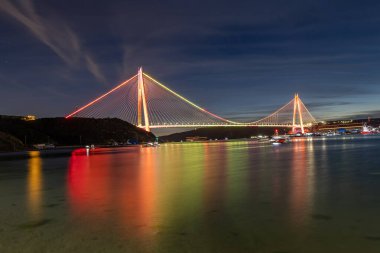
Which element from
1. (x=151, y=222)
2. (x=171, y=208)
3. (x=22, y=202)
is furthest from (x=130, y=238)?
(x=22, y=202)

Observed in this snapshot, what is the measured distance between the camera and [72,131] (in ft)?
443

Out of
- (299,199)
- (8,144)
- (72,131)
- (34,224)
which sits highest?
(72,131)

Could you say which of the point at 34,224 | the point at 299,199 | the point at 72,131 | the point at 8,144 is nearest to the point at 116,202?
the point at 34,224

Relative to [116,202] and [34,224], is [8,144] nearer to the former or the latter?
[116,202]

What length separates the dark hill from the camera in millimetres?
117250

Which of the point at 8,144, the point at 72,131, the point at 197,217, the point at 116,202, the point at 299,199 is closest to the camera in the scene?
the point at 197,217

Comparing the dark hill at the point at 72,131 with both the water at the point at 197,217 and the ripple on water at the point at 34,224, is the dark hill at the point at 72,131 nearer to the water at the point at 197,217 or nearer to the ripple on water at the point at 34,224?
the water at the point at 197,217

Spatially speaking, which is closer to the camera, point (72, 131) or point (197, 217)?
point (197, 217)

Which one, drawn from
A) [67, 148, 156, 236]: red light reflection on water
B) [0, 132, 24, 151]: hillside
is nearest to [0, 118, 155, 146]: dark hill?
[0, 132, 24, 151]: hillside

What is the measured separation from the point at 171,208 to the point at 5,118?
127765 millimetres

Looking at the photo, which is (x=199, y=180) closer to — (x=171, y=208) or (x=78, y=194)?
(x=78, y=194)

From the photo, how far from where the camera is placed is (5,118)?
413 feet

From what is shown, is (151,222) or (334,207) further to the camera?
(334,207)

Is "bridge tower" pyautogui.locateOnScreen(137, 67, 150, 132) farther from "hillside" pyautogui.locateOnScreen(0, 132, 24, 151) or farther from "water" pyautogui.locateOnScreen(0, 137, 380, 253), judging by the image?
"water" pyautogui.locateOnScreen(0, 137, 380, 253)
